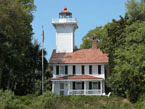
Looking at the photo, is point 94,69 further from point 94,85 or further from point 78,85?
point 78,85

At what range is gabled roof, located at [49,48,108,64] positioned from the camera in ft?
141

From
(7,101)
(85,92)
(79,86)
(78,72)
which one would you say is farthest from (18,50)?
(7,101)

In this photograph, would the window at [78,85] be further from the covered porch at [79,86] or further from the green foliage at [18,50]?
the green foliage at [18,50]

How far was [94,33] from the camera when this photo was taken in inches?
2608

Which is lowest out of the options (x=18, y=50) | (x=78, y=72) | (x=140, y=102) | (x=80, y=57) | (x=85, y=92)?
(x=85, y=92)

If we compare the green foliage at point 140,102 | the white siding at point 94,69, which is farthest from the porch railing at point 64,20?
the green foliage at point 140,102

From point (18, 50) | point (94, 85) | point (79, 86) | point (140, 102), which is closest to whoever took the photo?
point (140, 102)

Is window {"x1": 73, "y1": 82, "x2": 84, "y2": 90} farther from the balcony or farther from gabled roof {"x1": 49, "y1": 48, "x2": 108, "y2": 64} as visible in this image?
the balcony

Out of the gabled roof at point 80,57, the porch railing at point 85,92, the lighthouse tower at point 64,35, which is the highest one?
the lighthouse tower at point 64,35

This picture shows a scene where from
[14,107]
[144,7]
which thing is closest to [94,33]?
[144,7]

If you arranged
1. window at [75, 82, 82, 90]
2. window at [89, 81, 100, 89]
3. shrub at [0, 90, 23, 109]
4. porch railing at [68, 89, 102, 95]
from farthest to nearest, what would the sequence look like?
window at [75, 82, 82, 90], window at [89, 81, 100, 89], porch railing at [68, 89, 102, 95], shrub at [0, 90, 23, 109]

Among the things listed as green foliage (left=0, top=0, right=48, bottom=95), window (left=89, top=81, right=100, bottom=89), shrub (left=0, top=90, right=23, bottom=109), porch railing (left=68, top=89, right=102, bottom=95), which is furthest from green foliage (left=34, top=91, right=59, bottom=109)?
window (left=89, top=81, right=100, bottom=89)

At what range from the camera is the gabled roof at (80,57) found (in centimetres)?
4306

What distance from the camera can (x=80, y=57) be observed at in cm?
4403
